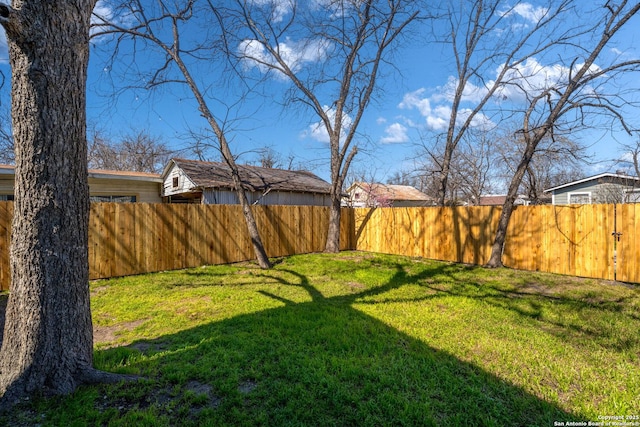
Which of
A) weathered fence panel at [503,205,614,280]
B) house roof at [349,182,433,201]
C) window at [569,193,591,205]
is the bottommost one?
weathered fence panel at [503,205,614,280]

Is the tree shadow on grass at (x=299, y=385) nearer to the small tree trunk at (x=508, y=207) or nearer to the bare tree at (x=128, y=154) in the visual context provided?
the small tree trunk at (x=508, y=207)

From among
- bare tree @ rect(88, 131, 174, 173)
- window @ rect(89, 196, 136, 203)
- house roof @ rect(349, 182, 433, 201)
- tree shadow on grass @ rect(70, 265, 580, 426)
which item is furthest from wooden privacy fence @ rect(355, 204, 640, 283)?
bare tree @ rect(88, 131, 174, 173)

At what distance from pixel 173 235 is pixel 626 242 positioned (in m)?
9.43

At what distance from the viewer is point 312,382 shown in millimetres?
2508

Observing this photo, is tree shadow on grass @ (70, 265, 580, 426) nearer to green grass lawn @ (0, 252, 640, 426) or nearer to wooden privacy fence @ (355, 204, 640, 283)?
green grass lawn @ (0, 252, 640, 426)

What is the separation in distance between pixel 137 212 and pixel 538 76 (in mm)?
10814

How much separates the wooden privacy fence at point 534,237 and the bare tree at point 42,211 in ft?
27.3

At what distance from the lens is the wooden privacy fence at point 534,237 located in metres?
5.98

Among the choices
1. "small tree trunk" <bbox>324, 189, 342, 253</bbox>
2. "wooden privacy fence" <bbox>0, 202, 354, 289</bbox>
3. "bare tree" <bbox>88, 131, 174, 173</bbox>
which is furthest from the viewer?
"bare tree" <bbox>88, 131, 174, 173</bbox>

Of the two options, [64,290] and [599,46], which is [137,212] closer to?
[64,290]

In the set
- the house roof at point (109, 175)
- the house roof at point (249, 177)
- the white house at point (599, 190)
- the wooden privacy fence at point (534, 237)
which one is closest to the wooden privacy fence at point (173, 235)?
the house roof at point (249, 177)

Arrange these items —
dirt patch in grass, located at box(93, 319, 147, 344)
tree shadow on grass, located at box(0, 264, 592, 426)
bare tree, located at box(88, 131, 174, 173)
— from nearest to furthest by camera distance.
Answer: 1. tree shadow on grass, located at box(0, 264, 592, 426)
2. dirt patch in grass, located at box(93, 319, 147, 344)
3. bare tree, located at box(88, 131, 174, 173)

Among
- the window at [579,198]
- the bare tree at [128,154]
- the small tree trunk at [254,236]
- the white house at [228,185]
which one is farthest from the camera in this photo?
the bare tree at [128,154]

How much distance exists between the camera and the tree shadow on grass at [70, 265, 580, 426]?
6.90 feet
